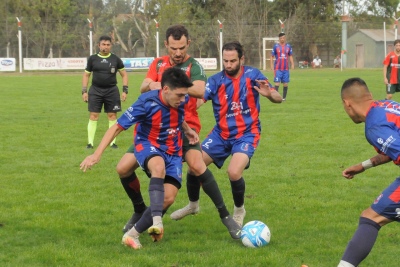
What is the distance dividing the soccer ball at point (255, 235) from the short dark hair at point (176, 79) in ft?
4.81

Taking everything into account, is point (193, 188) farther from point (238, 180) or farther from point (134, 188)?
point (134, 188)

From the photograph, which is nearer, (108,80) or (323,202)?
(323,202)

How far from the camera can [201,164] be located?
6641 millimetres

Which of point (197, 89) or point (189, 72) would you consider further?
point (189, 72)

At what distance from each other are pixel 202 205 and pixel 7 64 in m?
39.3

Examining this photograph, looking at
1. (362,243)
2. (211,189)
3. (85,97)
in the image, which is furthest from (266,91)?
(85,97)

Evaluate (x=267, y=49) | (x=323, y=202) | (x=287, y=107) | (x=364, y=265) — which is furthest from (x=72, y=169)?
(x=267, y=49)

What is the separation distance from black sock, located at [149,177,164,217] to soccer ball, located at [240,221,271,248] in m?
0.84

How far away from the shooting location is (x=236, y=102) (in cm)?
721

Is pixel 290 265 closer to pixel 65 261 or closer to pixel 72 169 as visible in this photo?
pixel 65 261

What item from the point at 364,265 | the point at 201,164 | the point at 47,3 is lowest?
the point at 364,265

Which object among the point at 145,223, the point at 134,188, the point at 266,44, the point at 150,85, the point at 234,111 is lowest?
the point at 145,223

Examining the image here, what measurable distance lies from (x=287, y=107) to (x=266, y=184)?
10.8 m

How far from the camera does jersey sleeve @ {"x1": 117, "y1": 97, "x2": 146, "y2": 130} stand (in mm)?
6145
